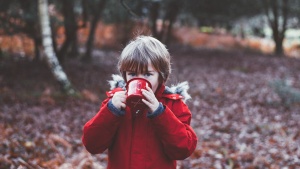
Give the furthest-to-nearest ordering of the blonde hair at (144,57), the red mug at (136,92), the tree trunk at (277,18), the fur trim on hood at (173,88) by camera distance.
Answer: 1. the tree trunk at (277,18)
2. the fur trim on hood at (173,88)
3. the blonde hair at (144,57)
4. the red mug at (136,92)

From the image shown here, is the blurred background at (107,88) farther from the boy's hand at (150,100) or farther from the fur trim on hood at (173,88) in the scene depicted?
the boy's hand at (150,100)

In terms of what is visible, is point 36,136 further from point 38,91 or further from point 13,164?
point 38,91

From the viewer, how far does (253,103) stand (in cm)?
1097

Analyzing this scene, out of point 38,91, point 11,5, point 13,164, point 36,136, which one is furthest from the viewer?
point 11,5

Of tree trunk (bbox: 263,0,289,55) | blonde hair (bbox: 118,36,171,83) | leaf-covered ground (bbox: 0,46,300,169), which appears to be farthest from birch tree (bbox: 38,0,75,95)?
tree trunk (bbox: 263,0,289,55)

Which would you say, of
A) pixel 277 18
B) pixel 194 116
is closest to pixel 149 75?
pixel 194 116

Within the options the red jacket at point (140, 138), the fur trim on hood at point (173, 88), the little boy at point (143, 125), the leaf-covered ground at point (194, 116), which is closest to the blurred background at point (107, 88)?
the leaf-covered ground at point (194, 116)

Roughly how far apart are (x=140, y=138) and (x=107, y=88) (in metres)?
9.61

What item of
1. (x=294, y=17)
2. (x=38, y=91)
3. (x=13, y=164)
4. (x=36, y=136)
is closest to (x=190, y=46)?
(x=294, y=17)

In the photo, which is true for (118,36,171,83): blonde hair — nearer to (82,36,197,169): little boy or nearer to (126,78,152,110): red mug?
(82,36,197,169): little boy

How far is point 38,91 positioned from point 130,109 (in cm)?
877

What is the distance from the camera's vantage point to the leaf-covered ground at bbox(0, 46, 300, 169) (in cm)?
570

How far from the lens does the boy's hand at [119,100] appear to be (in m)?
2.28

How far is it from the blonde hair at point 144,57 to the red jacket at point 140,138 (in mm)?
156
